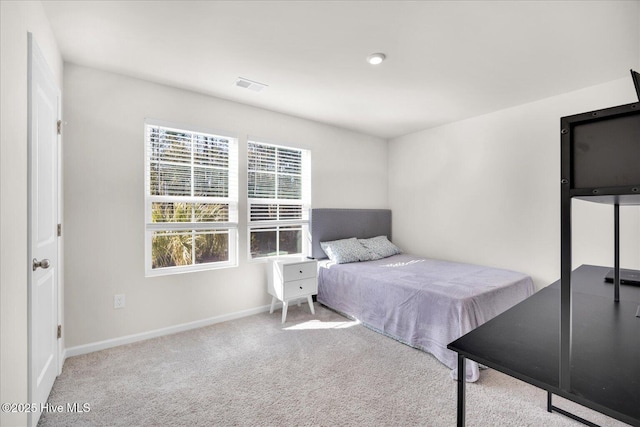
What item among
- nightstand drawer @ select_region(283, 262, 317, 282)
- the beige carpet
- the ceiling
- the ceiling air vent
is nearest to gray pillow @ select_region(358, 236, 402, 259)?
nightstand drawer @ select_region(283, 262, 317, 282)

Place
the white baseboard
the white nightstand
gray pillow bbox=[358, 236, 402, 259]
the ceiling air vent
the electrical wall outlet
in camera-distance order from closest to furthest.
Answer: the white baseboard
the electrical wall outlet
the ceiling air vent
the white nightstand
gray pillow bbox=[358, 236, 402, 259]

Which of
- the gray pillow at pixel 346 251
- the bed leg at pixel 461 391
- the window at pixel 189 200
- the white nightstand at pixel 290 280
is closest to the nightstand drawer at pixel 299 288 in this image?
the white nightstand at pixel 290 280

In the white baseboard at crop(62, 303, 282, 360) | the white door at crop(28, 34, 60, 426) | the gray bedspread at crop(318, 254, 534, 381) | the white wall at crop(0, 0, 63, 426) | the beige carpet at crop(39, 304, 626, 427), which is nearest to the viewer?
the white wall at crop(0, 0, 63, 426)

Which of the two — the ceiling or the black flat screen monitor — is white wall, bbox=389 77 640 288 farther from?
the black flat screen monitor

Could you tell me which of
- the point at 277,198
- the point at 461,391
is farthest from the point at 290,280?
the point at 461,391

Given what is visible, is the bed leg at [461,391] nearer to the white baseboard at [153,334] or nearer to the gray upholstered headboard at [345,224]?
the white baseboard at [153,334]

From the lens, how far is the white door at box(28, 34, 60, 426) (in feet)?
5.20

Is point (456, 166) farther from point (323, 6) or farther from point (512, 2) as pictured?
point (323, 6)

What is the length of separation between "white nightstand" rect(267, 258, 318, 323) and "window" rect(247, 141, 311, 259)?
0.41 meters

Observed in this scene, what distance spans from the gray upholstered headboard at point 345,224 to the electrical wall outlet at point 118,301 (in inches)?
84.9

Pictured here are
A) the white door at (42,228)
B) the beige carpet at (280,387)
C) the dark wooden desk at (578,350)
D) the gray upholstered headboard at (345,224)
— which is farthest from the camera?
the gray upholstered headboard at (345,224)

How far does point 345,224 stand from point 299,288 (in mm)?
1322

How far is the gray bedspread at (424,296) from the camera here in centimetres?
232

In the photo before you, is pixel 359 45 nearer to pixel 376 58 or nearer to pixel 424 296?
pixel 376 58
